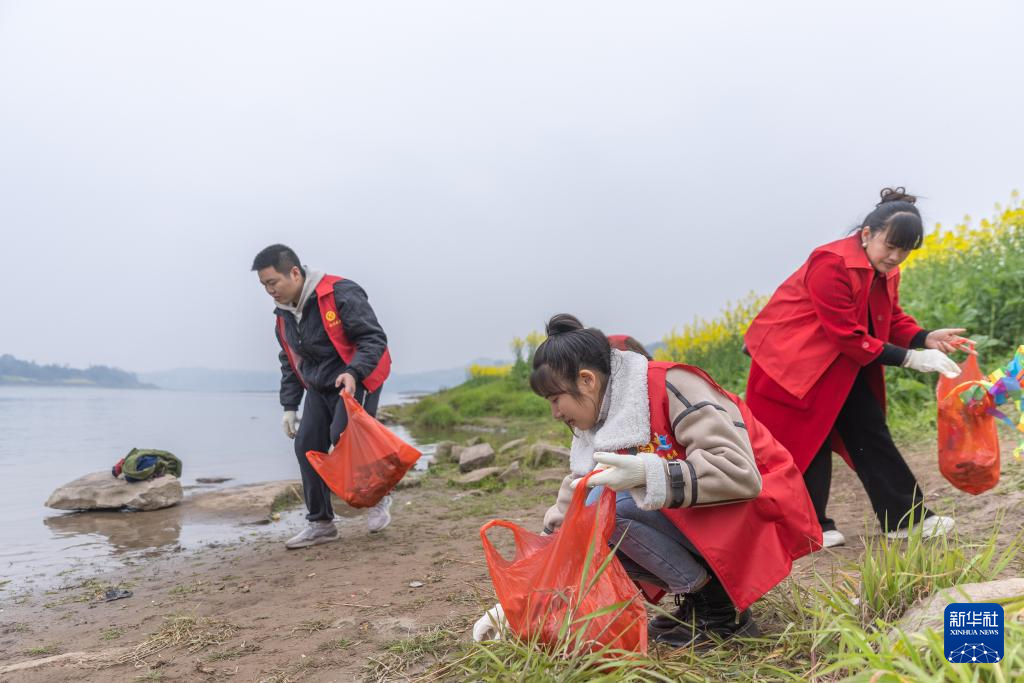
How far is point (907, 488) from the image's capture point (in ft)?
10.9

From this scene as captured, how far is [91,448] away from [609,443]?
33.3 feet

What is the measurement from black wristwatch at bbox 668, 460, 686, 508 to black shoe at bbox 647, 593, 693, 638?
0.53m

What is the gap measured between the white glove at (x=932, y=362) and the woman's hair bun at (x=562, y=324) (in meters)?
1.86

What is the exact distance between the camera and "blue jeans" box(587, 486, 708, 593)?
210cm

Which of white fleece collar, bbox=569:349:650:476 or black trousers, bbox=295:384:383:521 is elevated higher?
white fleece collar, bbox=569:349:650:476

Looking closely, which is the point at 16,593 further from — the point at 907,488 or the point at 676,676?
the point at 907,488

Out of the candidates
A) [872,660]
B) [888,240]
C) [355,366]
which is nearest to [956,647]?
[872,660]

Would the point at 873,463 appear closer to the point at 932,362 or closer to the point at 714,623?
the point at 932,362

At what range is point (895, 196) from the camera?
325 cm

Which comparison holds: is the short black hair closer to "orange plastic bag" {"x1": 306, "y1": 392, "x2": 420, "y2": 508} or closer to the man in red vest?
the man in red vest

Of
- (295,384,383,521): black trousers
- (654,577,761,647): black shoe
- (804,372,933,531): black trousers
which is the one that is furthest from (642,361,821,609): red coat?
(295,384,383,521): black trousers

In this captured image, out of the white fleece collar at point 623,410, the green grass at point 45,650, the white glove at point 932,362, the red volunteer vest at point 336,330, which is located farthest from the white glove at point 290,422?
the white glove at point 932,362

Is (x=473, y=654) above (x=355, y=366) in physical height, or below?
below

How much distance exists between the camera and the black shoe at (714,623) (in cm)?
217
